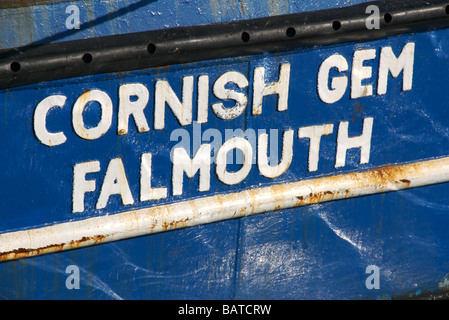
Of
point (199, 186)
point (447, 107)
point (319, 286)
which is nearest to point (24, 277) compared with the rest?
point (199, 186)

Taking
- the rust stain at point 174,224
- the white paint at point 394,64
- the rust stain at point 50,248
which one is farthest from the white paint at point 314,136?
the rust stain at point 50,248

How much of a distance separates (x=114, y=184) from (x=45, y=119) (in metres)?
0.32

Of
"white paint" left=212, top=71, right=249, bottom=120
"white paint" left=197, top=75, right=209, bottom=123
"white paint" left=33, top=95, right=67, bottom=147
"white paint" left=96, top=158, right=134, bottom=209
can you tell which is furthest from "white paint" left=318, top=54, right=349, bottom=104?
"white paint" left=33, top=95, right=67, bottom=147

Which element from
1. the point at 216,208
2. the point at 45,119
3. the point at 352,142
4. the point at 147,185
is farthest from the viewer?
the point at 352,142

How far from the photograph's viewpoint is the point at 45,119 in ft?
7.15

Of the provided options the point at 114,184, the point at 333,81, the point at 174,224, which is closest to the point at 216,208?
the point at 174,224

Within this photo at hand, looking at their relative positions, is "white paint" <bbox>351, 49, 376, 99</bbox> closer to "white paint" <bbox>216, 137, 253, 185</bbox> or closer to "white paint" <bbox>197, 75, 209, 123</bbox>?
"white paint" <bbox>216, 137, 253, 185</bbox>

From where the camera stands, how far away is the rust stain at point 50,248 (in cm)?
228

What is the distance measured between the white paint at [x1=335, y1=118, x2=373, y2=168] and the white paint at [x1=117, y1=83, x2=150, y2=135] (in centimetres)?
74

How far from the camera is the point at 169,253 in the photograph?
2529 mm

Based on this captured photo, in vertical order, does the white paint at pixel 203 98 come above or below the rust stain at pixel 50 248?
above

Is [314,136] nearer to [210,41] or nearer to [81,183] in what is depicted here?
[210,41]

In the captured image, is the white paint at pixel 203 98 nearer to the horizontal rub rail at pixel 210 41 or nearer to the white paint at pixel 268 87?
the horizontal rub rail at pixel 210 41
